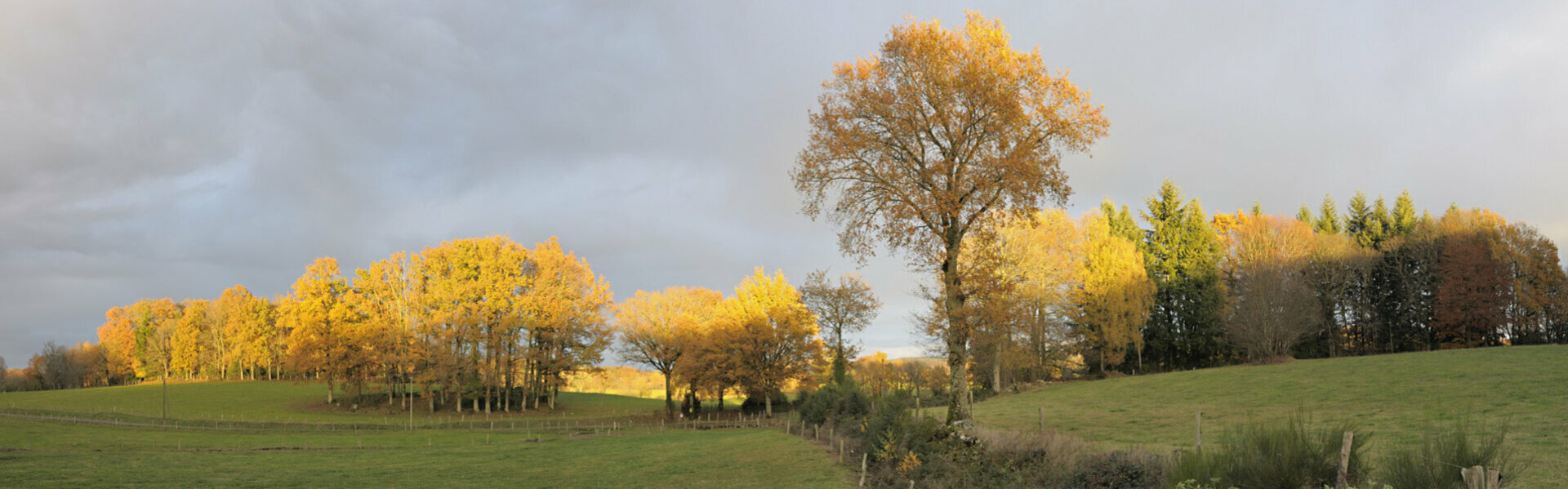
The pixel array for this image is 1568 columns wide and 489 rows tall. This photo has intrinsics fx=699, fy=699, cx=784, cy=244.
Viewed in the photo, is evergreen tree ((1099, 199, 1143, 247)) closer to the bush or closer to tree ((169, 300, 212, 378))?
the bush

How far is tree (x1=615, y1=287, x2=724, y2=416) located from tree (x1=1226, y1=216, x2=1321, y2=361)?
3810 cm

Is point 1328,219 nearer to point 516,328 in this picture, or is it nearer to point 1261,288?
point 1261,288

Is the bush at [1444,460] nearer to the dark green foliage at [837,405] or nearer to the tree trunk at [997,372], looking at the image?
the dark green foliage at [837,405]

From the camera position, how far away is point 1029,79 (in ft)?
59.7

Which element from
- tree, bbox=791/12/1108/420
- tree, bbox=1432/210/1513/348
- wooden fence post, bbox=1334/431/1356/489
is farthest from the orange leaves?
tree, bbox=1432/210/1513/348

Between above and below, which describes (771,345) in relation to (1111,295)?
below

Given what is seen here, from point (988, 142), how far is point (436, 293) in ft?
169

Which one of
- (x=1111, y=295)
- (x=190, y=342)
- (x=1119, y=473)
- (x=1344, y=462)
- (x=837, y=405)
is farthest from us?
(x=190, y=342)

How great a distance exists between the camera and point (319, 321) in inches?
2260

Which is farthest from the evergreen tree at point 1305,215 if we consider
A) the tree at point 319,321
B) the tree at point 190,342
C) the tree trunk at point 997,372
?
the tree at point 190,342

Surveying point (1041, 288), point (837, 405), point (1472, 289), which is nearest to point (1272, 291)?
point (1041, 288)

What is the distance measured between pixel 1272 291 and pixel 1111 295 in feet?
31.7

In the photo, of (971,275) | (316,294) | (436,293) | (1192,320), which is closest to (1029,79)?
(971,275)

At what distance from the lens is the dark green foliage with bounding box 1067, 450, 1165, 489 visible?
37.5 ft
